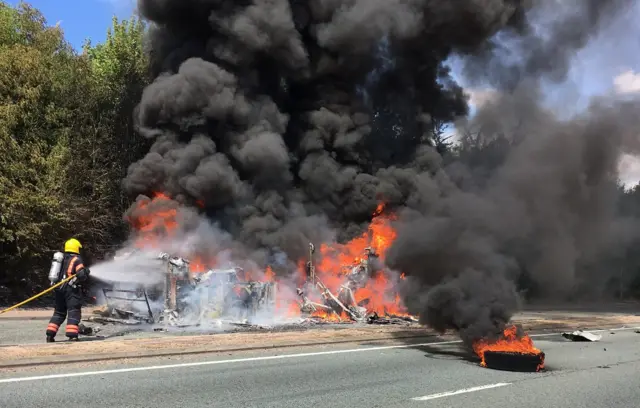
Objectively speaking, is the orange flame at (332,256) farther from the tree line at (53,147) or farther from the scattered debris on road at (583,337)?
the scattered debris on road at (583,337)

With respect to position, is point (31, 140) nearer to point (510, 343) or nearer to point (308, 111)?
point (308, 111)

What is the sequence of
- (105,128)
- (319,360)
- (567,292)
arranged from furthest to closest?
(567,292)
(105,128)
(319,360)

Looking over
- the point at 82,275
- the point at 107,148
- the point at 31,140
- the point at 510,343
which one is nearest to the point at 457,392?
the point at 510,343

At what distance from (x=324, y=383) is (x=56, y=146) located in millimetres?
15953

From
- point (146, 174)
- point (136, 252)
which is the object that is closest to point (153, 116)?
point (146, 174)

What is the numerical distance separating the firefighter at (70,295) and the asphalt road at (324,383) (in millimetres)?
→ 2012

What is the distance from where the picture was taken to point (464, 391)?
6.39m

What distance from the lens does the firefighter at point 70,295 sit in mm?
9062

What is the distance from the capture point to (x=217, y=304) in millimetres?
13578

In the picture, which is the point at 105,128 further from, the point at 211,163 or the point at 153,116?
the point at 211,163

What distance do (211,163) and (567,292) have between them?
20197 mm

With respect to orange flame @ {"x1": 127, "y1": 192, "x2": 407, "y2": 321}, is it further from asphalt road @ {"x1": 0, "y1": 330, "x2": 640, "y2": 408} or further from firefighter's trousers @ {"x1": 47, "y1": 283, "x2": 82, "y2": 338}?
asphalt road @ {"x1": 0, "y1": 330, "x2": 640, "y2": 408}

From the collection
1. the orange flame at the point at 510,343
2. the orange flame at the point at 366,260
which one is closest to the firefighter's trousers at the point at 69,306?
the orange flame at the point at 510,343

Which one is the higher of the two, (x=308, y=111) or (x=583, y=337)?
(x=308, y=111)
